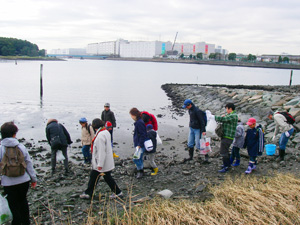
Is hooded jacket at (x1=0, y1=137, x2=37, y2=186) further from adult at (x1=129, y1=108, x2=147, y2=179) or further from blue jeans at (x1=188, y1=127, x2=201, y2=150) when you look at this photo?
blue jeans at (x1=188, y1=127, x2=201, y2=150)

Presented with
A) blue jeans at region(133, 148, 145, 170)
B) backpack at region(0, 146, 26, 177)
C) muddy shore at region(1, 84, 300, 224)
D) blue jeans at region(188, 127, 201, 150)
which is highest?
backpack at region(0, 146, 26, 177)

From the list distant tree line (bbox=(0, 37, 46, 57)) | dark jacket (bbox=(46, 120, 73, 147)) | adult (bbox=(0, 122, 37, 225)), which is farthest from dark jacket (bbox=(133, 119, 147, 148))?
distant tree line (bbox=(0, 37, 46, 57))

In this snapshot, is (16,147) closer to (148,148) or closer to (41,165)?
(148,148)

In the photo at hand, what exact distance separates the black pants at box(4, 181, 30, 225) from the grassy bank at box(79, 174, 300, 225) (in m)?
1.21

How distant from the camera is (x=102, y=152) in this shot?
5.67m

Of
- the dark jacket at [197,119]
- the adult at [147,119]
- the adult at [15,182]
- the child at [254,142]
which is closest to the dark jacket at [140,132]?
the adult at [147,119]

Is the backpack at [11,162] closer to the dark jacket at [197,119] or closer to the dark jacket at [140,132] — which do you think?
the dark jacket at [140,132]

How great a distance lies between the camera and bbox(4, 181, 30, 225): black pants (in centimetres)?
468

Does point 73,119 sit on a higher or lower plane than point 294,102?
lower

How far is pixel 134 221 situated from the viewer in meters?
4.89

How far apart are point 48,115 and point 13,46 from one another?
169514 mm

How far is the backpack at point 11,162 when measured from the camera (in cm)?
448

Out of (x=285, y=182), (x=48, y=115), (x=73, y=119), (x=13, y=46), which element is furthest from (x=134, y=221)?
(x=13, y=46)

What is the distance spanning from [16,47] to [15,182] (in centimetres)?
19487
